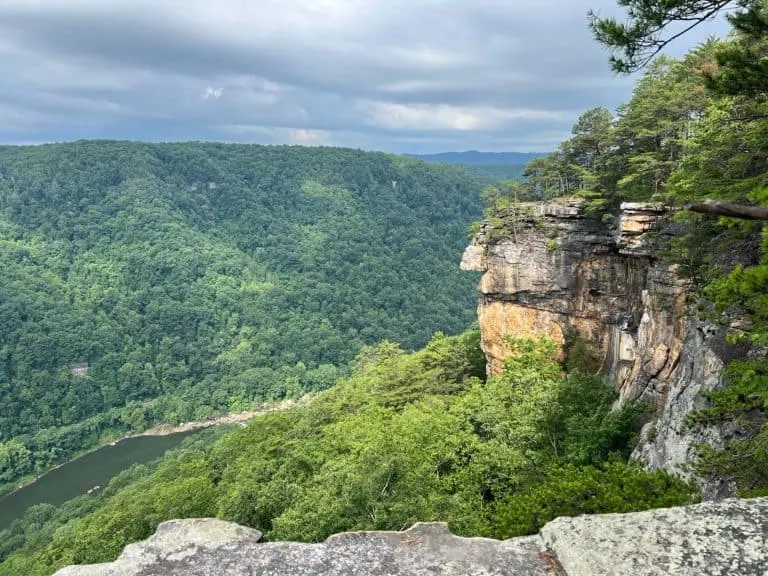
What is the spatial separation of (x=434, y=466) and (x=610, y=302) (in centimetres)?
1158

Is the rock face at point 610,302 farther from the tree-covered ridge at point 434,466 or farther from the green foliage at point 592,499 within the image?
the green foliage at point 592,499

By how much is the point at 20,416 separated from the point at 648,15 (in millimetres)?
97802

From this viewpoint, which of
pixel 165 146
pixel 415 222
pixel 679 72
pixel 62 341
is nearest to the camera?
pixel 679 72

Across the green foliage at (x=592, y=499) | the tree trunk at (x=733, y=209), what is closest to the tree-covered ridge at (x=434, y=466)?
the green foliage at (x=592, y=499)

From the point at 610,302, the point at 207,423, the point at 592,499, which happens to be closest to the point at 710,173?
the point at 592,499

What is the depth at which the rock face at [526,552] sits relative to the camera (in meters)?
3.31

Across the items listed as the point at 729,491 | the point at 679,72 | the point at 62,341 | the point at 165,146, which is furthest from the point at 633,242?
the point at 165,146

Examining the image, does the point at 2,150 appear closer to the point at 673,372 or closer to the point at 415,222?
the point at 415,222

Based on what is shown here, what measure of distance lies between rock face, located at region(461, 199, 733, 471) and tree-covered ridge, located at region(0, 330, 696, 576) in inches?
51.2

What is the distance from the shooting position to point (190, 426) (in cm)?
7969

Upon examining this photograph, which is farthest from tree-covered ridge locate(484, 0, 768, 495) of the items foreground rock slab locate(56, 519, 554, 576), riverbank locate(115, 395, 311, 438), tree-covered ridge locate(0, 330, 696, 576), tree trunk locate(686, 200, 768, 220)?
riverbank locate(115, 395, 311, 438)

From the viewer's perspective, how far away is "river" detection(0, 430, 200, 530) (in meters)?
56.8

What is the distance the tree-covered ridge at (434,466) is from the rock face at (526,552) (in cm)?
393

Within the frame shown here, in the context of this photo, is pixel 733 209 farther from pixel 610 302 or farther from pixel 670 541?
pixel 610 302
